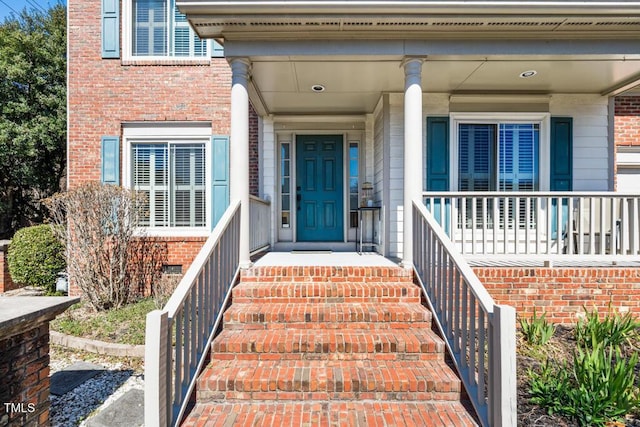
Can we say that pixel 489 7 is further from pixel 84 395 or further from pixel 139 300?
pixel 139 300

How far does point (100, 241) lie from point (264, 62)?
3.56 m

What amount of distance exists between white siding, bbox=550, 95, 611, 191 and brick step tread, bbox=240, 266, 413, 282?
371 cm

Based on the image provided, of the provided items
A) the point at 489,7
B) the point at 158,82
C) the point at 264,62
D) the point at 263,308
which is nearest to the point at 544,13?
the point at 489,7

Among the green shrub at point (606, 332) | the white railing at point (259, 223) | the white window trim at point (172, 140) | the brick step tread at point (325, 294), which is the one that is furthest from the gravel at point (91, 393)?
the green shrub at point (606, 332)

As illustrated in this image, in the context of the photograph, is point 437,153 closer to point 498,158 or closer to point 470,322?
point 498,158

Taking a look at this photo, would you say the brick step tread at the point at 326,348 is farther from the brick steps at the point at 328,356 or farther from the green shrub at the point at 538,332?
the green shrub at the point at 538,332

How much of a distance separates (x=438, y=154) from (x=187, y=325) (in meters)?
4.28

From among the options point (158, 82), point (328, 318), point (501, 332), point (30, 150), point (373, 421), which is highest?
point (158, 82)

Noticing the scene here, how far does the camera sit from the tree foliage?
879 centimetres

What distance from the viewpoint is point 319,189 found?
6.50 metres

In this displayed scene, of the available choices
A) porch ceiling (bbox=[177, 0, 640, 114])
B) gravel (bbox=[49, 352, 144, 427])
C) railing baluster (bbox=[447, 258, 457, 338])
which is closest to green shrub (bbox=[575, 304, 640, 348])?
railing baluster (bbox=[447, 258, 457, 338])

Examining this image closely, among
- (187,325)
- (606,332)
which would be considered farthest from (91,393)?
(606,332)

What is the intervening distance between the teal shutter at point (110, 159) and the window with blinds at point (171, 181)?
247mm

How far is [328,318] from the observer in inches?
126
